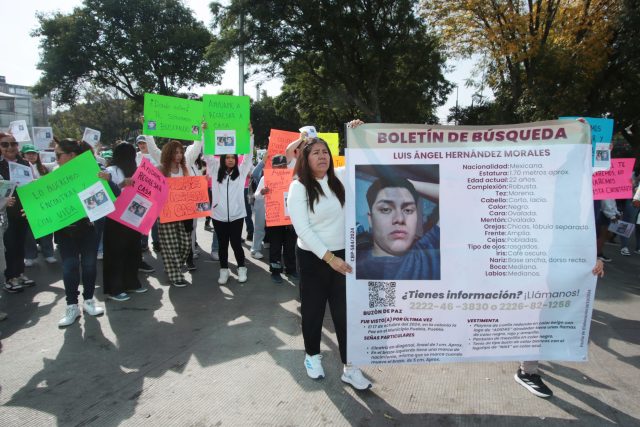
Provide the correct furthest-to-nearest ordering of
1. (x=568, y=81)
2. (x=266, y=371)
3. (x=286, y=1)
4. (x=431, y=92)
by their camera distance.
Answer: (x=431, y=92) < (x=286, y=1) < (x=568, y=81) < (x=266, y=371)

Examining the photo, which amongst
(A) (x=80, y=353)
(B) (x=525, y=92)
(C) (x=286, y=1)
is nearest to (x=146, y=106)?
(A) (x=80, y=353)

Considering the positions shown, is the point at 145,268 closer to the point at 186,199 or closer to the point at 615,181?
the point at 186,199

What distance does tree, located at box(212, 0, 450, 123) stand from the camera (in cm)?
2098

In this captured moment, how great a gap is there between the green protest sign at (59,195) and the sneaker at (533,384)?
13.5 feet

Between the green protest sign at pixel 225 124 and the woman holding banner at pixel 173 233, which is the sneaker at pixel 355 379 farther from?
the green protest sign at pixel 225 124

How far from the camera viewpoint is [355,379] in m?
3.25

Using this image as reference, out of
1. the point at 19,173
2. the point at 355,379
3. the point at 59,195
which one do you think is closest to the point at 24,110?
the point at 19,173

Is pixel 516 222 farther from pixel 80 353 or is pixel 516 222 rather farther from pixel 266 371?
pixel 80 353

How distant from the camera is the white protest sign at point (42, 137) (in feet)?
37.1

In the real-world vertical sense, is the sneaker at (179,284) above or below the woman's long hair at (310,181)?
below

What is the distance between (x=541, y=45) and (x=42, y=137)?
17.2 m

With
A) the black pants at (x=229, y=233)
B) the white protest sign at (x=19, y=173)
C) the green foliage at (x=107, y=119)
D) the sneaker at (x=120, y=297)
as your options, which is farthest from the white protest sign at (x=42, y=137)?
the green foliage at (x=107, y=119)

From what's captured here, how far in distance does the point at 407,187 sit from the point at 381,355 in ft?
3.87

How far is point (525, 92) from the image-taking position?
56.0ft
